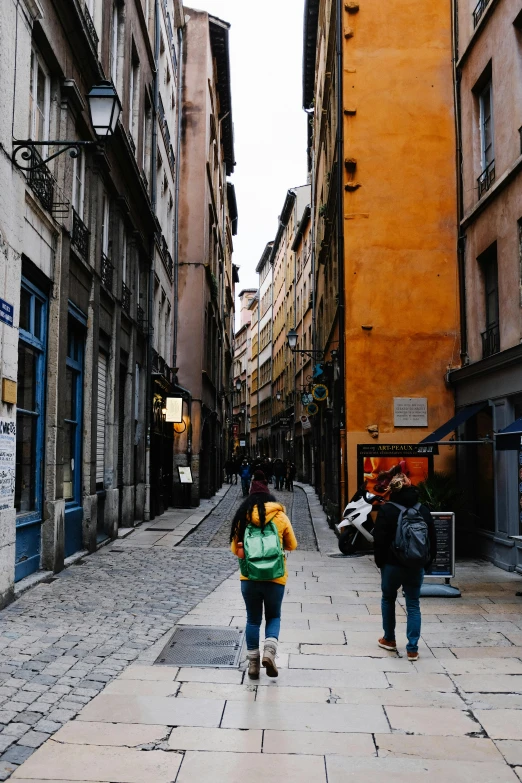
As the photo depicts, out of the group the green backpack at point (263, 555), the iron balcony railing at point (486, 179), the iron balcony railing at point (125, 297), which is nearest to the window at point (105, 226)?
the iron balcony railing at point (125, 297)

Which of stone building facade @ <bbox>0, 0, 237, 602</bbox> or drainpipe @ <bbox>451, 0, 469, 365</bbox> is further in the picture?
drainpipe @ <bbox>451, 0, 469, 365</bbox>

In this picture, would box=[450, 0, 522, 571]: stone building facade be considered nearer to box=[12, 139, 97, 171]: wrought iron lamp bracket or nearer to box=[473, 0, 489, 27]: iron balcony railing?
box=[473, 0, 489, 27]: iron balcony railing

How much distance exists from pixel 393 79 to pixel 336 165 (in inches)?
96.7

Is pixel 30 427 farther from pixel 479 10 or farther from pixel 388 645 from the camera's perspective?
pixel 479 10

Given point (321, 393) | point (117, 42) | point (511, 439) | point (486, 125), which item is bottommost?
point (511, 439)

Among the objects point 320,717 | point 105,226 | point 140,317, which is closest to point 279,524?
point 320,717

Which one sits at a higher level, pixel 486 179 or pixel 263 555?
pixel 486 179

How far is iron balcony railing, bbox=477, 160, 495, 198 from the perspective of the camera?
15.3 metres

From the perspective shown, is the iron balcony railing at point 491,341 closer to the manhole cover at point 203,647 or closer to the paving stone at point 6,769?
the manhole cover at point 203,647

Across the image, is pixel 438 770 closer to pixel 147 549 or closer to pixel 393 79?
pixel 147 549

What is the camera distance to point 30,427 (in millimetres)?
11445

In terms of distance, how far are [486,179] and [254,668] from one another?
11801mm

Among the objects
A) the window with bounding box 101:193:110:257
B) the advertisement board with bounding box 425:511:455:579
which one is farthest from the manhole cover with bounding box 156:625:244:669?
the window with bounding box 101:193:110:257

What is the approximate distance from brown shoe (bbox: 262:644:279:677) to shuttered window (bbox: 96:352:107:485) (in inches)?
400
